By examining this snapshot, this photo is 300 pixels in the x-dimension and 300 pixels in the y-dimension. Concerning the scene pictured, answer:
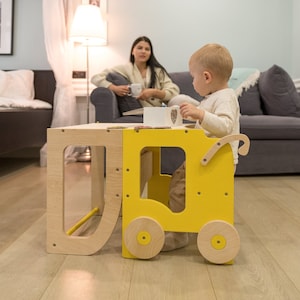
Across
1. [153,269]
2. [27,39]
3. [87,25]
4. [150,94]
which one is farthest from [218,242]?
[27,39]

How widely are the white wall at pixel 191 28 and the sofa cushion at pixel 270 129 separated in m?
1.13

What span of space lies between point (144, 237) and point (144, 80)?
1863 millimetres

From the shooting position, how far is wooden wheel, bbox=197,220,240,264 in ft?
3.77

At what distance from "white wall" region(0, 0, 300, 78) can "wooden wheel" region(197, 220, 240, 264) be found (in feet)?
9.17

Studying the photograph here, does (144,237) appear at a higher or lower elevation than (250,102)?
lower

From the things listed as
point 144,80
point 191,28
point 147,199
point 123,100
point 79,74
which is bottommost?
point 147,199

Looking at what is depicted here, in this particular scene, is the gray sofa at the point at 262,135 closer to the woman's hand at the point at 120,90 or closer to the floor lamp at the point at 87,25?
the woman's hand at the point at 120,90

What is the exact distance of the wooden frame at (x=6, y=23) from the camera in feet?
12.3

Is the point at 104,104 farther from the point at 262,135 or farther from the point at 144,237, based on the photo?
the point at 144,237

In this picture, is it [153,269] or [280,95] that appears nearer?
[153,269]

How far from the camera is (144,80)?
2898 mm

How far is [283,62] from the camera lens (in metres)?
3.78

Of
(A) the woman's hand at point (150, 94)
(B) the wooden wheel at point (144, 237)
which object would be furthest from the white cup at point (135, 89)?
(B) the wooden wheel at point (144, 237)

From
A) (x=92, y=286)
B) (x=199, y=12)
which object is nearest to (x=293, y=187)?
(x=92, y=286)
